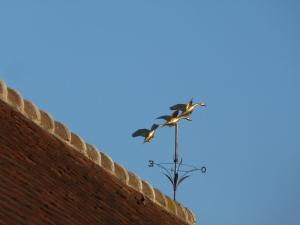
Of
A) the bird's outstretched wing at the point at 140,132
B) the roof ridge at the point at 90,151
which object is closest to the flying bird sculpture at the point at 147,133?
the bird's outstretched wing at the point at 140,132

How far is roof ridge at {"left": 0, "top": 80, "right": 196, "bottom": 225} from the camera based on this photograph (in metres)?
20.7

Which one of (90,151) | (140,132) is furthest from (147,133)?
(90,151)

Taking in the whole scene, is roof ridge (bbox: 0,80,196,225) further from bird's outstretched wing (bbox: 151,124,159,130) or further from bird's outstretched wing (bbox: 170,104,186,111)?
bird's outstretched wing (bbox: 170,104,186,111)

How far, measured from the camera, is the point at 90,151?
22.5 metres

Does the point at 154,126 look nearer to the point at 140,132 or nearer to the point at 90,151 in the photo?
the point at 140,132

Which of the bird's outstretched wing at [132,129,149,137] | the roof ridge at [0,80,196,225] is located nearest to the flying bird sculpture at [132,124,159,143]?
the bird's outstretched wing at [132,129,149,137]

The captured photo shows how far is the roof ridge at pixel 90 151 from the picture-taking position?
20.7 metres

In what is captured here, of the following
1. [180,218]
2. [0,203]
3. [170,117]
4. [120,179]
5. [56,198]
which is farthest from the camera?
[170,117]

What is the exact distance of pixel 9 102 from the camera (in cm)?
2041

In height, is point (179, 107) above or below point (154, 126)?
above

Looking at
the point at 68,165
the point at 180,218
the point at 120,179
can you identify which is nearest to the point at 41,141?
the point at 68,165

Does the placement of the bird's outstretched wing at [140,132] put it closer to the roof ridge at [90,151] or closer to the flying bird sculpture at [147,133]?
the flying bird sculpture at [147,133]

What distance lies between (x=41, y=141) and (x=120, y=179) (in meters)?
2.76

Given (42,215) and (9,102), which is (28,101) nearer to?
(9,102)
